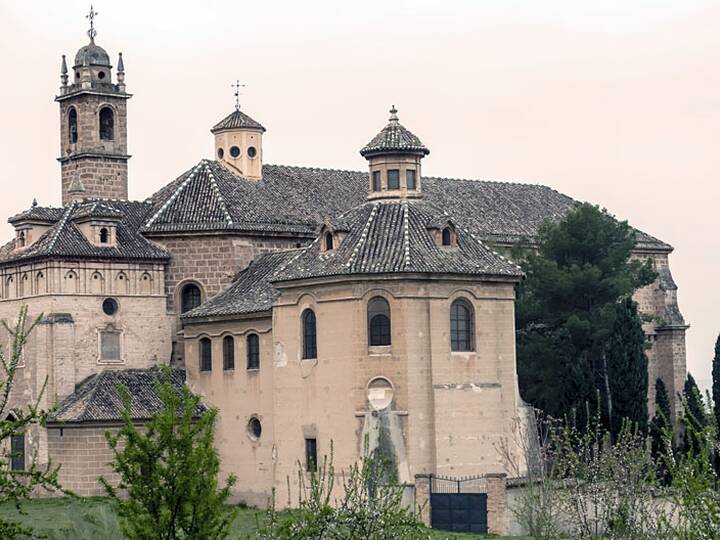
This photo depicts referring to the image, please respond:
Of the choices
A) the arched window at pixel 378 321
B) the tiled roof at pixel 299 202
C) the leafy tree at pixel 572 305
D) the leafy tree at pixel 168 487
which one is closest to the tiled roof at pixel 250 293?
the tiled roof at pixel 299 202

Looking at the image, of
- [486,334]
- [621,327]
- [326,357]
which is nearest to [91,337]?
[326,357]

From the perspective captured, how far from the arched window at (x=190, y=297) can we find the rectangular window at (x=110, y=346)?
2661mm

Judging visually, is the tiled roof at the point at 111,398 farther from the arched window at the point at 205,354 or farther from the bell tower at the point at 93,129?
the bell tower at the point at 93,129

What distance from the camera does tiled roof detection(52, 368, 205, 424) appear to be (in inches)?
2046

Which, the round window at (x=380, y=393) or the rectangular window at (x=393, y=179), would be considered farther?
the rectangular window at (x=393, y=179)

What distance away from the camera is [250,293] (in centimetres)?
5381

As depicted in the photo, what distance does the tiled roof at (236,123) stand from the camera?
61.5 meters

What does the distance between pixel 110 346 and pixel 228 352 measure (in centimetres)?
474

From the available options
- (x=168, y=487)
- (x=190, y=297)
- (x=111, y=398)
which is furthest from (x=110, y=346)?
(x=168, y=487)

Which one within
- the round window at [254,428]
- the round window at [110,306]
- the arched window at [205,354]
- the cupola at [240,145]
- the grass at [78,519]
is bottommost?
the grass at [78,519]

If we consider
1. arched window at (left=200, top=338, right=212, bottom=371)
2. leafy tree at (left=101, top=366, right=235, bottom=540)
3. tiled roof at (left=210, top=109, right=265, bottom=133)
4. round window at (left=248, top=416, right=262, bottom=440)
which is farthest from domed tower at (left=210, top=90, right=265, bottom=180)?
leafy tree at (left=101, top=366, right=235, bottom=540)

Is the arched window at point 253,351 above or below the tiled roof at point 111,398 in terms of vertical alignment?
above

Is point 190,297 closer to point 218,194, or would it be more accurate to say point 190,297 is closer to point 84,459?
point 218,194

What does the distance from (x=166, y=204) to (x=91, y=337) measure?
223 inches
